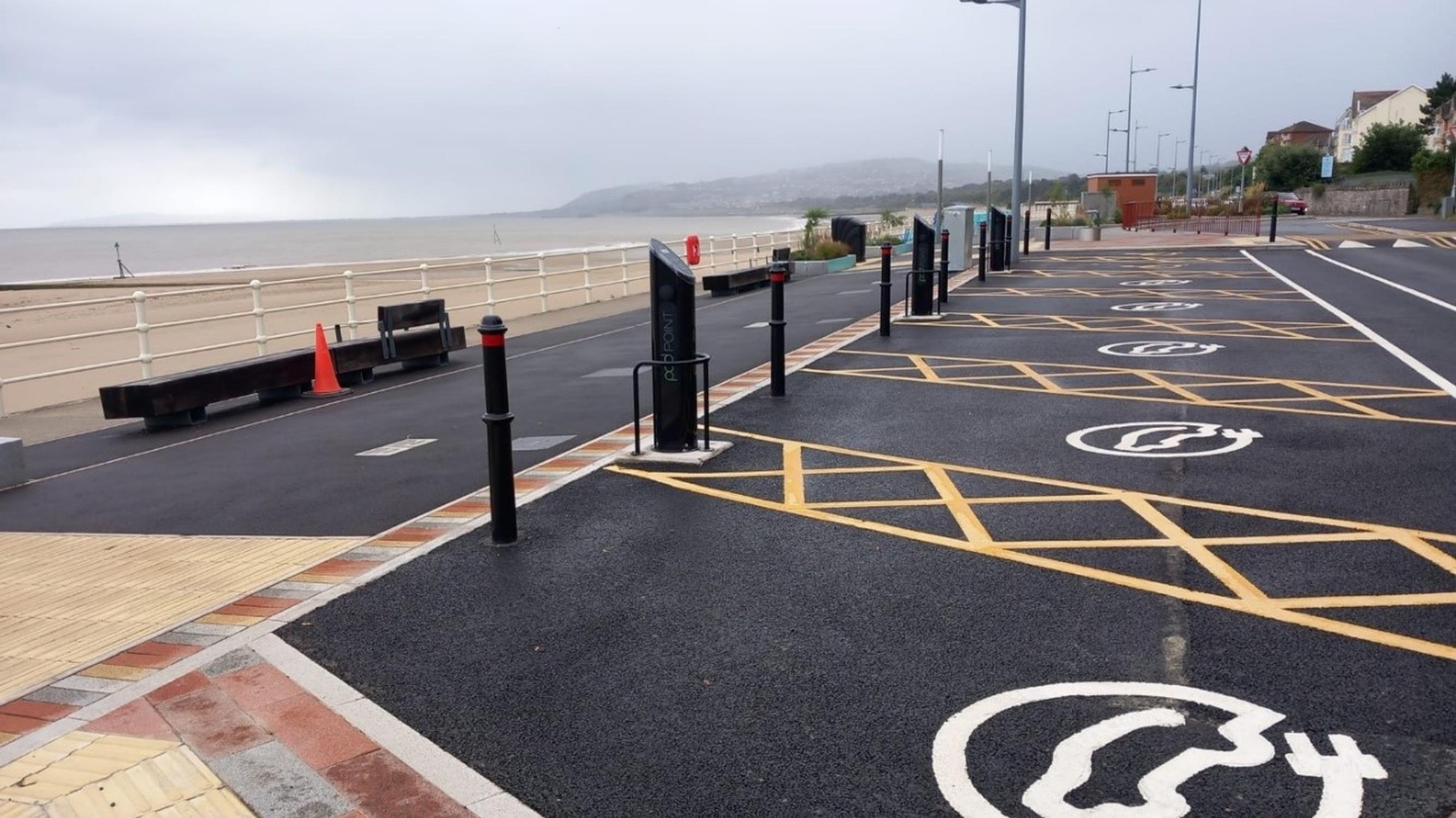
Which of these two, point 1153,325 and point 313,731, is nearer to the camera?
point 313,731

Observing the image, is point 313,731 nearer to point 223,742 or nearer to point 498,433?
point 223,742

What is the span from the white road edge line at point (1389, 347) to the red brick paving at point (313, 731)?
9.89 meters

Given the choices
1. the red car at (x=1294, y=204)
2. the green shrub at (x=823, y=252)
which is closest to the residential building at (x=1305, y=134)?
the red car at (x=1294, y=204)

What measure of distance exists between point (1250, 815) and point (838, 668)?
5.36 ft

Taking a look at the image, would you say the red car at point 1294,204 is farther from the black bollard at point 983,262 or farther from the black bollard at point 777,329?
the black bollard at point 777,329

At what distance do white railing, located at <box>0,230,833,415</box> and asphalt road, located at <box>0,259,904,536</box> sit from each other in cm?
141

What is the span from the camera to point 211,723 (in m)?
4.22

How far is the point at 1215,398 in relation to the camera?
10.3m

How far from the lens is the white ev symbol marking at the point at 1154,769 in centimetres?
345

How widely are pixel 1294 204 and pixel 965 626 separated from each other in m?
76.1

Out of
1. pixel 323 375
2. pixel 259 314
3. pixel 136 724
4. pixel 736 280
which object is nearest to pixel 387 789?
pixel 136 724

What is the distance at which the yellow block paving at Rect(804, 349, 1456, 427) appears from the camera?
9.81 metres

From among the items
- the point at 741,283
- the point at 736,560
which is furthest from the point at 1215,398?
the point at 741,283

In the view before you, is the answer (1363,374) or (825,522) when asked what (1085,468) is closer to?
(825,522)
